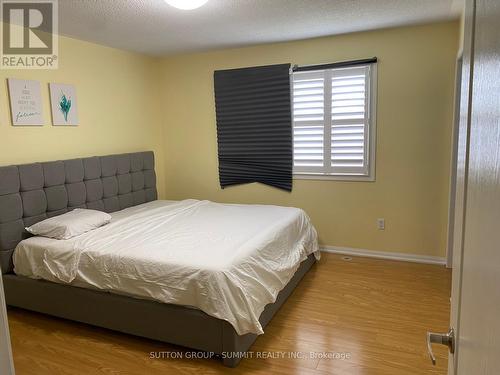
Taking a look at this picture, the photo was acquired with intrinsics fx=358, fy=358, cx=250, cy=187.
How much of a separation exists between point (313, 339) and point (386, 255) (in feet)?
6.25

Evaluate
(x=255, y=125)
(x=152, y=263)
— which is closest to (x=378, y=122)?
(x=255, y=125)

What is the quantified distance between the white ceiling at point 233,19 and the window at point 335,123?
49cm

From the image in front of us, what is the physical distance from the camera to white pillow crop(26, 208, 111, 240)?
2.92 meters

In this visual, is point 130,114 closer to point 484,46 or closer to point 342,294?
point 342,294

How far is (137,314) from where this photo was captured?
249 cm

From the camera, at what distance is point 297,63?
162 inches

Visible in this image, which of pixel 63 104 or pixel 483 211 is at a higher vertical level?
pixel 63 104

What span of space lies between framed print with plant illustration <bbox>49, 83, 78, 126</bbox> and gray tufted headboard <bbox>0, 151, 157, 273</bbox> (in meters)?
0.42

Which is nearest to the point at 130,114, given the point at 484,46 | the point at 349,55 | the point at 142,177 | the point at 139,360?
the point at 142,177

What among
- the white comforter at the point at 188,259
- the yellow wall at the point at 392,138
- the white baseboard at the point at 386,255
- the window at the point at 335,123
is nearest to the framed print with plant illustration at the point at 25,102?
the white comforter at the point at 188,259

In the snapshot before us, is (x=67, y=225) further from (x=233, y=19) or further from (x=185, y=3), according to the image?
(x=233, y=19)

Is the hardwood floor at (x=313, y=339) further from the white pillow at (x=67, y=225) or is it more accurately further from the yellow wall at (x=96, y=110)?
the yellow wall at (x=96, y=110)

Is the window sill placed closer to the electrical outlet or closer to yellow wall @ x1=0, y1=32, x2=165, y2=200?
the electrical outlet

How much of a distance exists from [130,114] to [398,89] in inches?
123
